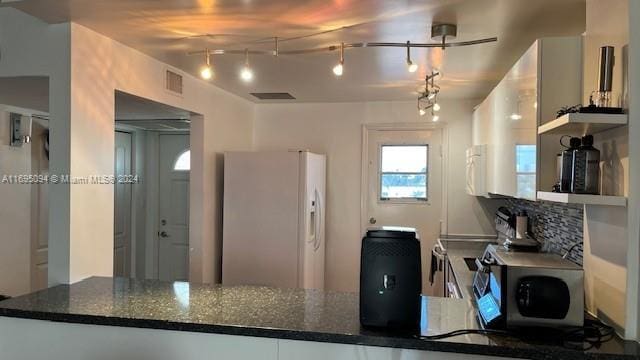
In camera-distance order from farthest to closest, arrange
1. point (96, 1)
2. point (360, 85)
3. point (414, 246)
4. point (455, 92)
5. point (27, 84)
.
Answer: point (455, 92) < point (360, 85) < point (27, 84) < point (96, 1) < point (414, 246)

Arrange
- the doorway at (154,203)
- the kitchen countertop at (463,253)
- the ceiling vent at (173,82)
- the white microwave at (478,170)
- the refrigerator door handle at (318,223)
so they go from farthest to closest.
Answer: the doorway at (154,203), the refrigerator door handle at (318,223), the white microwave at (478,170), the ceiling vent at (173,82), the kitchen countertop at (463,253)

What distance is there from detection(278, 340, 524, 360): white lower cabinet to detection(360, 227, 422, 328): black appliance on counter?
0.30ft

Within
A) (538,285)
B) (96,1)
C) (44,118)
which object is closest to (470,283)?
(538,285)

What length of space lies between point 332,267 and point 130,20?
10.6 feet

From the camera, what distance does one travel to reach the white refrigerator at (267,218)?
3.82 metres

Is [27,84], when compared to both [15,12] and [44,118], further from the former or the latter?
[44,118]

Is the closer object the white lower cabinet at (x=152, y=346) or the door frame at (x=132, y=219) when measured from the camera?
the white lower cabinet at (x=152, y=346)

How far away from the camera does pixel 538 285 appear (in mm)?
1711

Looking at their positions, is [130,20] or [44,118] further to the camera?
[44,118]

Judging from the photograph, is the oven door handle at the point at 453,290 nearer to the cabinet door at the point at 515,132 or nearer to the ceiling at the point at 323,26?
the cabinet door at the point at 515,132

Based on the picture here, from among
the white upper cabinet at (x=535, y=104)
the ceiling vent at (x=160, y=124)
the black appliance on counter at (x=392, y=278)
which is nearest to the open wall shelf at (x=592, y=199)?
the white upper cabinet at (x=535, y=104)

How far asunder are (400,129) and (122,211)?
304 cm

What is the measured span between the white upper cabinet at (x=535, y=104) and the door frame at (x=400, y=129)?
70.7 inches

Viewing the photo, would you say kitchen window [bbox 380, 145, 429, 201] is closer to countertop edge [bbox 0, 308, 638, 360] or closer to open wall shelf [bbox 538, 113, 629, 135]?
open wall shelf [bbox 538, 113, 629, 135]
